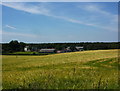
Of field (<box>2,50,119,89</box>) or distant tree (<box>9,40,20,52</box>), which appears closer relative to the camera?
field (<box>2,50,119,89</box>)

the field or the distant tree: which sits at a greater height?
the distant tree

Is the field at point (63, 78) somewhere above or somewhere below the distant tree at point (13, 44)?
below

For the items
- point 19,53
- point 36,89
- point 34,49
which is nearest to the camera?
point 36,89

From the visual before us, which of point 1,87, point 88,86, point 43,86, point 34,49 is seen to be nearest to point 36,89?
point 43,86

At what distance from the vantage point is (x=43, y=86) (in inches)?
211

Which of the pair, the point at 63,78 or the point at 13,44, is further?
the point at 13,44

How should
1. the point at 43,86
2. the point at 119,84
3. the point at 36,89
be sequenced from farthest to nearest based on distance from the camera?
the point at 119,84 → the point at 43,86 → the point at 36,89

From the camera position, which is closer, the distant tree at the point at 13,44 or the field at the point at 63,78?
the field at the point at 63,78

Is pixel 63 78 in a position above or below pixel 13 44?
below

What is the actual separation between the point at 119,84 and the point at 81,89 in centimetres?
160

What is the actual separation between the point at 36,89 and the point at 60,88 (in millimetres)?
770

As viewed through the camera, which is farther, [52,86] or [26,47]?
[26,47]

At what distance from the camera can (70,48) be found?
5922 cm

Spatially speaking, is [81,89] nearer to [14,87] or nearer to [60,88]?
[60,88]
